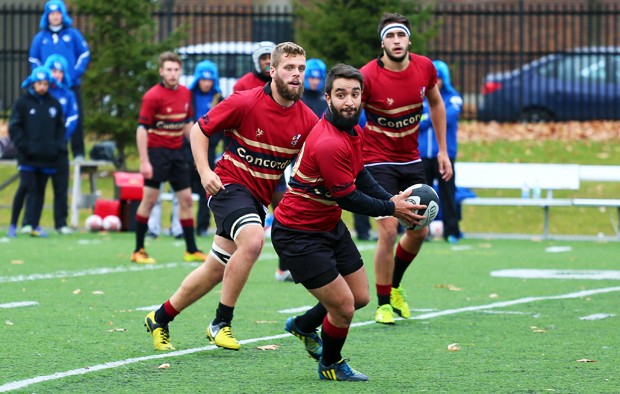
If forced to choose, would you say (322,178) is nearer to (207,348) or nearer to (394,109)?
(207,348)

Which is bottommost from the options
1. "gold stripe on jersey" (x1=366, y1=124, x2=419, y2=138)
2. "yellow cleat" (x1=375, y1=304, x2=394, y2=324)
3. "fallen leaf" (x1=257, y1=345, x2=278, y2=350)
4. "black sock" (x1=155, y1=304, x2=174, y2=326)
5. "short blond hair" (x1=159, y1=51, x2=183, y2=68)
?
"yellow cleat" (x1=375, y1=304, x2=394, y2=324)

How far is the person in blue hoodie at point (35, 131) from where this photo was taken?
1744cm

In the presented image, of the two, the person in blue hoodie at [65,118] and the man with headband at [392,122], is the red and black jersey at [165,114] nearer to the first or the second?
the person in blue hoodie at [65,118]

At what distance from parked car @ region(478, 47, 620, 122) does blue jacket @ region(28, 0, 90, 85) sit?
9.52 meters

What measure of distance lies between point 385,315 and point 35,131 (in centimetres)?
912

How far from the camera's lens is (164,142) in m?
14.0

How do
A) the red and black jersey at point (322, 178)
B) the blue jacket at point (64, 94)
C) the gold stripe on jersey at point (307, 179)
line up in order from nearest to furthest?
1. the red and black jersey at point (322, 178)
2. the gold stripe on jersey at point (307, 179)
3. the blue jacket at point (64, 94)

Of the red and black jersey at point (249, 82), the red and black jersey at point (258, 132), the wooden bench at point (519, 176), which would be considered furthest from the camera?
the wooden bench at point (519, 176)

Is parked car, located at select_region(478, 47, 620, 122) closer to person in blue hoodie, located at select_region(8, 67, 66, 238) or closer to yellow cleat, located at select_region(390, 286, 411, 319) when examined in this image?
person in blue hoodie, located at select_region(8, 67, 66, 238)

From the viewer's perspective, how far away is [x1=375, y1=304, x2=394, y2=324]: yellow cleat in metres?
9.45

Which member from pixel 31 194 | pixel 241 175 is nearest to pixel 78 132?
pixel 31 194

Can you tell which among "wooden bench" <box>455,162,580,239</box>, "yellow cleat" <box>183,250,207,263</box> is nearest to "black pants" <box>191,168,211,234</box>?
"wooden bench" <box>455,162,580,239</box>

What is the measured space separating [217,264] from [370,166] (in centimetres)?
204

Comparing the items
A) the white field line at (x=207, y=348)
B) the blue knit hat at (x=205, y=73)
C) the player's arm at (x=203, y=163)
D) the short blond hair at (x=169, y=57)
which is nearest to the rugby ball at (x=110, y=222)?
the blue knit hat at (x=205, y=73)
